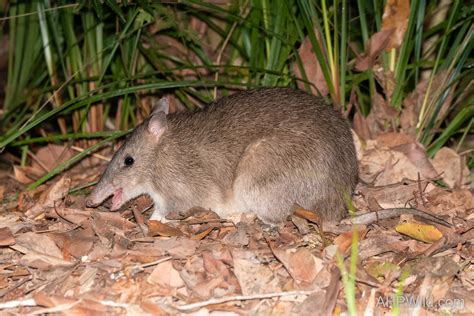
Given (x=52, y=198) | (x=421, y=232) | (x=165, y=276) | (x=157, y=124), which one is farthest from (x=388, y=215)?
(x=52, y=198)

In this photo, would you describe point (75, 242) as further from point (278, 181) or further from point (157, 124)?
point (278, 181)

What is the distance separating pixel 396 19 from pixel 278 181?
2025 millimetres

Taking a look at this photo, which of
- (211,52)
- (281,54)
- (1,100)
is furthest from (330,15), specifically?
(1,100)

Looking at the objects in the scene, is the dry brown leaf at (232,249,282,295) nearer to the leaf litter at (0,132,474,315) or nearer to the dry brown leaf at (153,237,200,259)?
the leaf litter at (0,132,474,315)

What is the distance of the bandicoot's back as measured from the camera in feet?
17.4

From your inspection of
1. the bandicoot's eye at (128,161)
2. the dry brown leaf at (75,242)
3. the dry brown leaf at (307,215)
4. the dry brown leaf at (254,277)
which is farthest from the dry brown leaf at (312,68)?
the dry brown leaf at (75,242)

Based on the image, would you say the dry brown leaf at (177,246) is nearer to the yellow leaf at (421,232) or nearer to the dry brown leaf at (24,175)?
the yellow leaf at (421,232)

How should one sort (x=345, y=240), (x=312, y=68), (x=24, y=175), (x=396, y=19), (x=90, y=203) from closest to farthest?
(x=345, y=240) → (x=90, y=203) → (x=396, y=19) → (x=312, y=68) → (x=24, y=175)

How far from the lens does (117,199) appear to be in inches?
232

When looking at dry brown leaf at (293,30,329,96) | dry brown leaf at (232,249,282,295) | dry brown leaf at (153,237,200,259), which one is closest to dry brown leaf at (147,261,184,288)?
dry brown leaf at (153,237,200,259)

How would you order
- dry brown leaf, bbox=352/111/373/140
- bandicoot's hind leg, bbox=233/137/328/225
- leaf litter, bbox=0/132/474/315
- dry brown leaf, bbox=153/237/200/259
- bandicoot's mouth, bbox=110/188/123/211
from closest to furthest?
leaf litter, bbox=0/132/474/315
dry brown leaf, bbox=153/237/200/259
bandicoot's hind leg, bbox=233/137/328/225
bandicoot's mouth, bbox=110/188/123/211
dry brown leaf, bbox=352/111/373/140

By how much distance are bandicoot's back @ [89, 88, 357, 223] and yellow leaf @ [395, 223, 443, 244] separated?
0.51m

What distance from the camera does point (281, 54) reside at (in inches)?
263

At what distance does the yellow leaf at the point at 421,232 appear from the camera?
4914 millimetres
